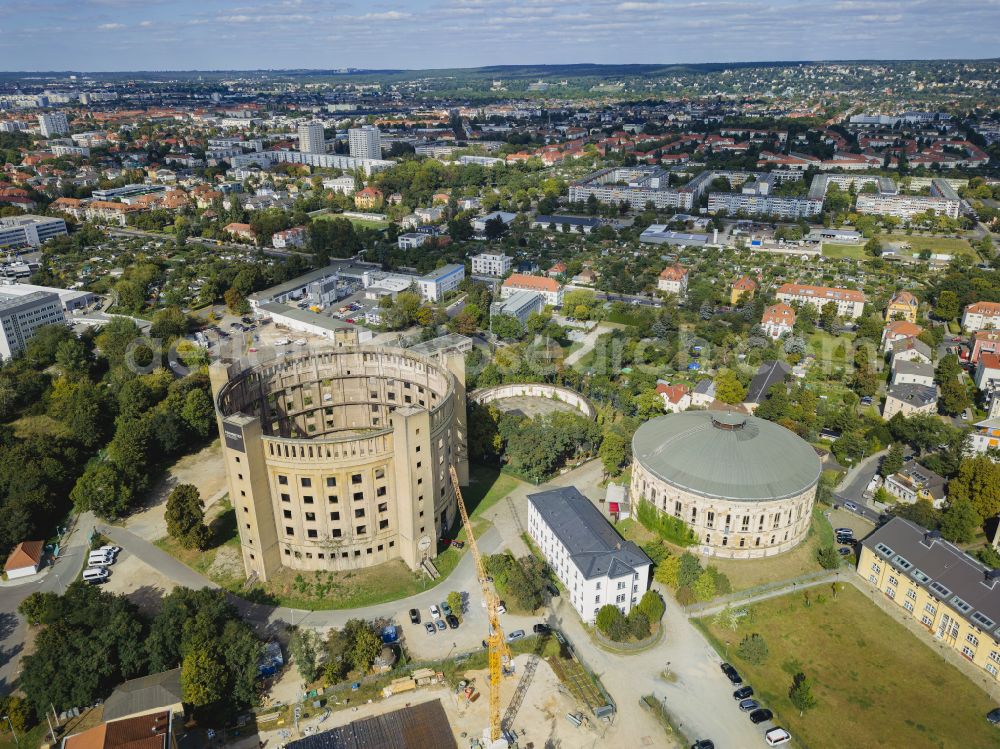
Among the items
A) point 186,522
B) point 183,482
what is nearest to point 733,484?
point 186,522

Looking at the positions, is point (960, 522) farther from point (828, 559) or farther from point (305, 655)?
point (305, 655)

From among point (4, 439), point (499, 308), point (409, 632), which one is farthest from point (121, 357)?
point (409, 632)

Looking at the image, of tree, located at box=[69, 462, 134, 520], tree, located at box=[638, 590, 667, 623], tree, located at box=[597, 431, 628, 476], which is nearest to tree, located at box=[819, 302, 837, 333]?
tree, located at box=[597, 431, 628, 476]

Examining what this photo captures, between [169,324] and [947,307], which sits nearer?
[169,324]

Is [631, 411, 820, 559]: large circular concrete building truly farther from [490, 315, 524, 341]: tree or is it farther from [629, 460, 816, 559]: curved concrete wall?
[490, 315, 524, 341]: tree

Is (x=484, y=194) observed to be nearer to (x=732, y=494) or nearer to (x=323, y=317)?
(x=323, y=317)
